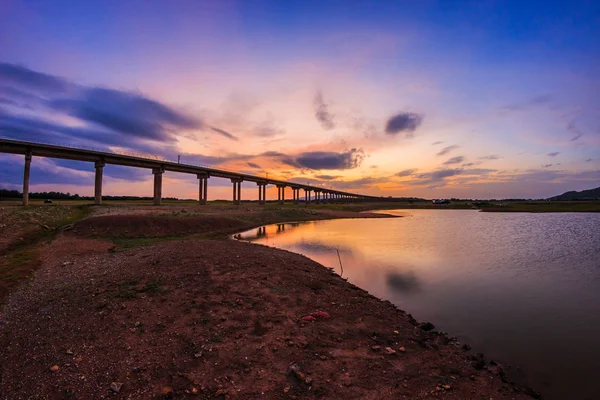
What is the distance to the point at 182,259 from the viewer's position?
56.3 feet

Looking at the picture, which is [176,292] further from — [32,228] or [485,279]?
[32,228]

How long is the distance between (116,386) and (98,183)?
67.1 m

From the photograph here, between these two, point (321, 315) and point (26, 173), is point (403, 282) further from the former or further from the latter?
point (26, 173)

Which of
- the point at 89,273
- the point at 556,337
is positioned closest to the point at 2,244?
the point at 89,273

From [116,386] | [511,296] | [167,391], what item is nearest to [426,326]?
[511,296]

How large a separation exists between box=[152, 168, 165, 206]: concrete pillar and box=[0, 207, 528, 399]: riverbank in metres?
62.9

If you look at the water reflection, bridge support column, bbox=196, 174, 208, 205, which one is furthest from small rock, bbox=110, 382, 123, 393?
bridge support column, bbox=196, 174, 208, 205

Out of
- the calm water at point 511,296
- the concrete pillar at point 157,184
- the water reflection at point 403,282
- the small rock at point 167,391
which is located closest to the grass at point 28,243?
the small rock at point 167,391

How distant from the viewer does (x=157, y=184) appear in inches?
2963

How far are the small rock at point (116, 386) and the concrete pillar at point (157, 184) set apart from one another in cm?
7460

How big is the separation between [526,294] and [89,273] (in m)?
21.9

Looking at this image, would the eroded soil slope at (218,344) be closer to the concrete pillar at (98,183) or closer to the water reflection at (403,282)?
the water reflection at (403,282)

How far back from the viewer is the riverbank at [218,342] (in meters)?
6.48

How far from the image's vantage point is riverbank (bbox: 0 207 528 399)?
648 cm
